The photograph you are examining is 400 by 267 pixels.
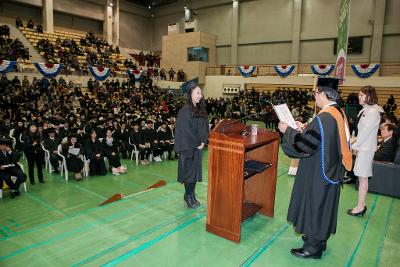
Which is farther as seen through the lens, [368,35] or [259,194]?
[368,35]

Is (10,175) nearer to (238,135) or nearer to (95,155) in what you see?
(95,155)

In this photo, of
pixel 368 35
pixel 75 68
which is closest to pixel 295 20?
pixel 368 35

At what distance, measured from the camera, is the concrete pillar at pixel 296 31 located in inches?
858

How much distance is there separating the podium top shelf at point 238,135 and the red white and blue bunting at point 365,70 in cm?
1661

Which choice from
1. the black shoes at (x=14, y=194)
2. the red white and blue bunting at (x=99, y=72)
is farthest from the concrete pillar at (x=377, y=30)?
the black shoes at (x=14, y=194)

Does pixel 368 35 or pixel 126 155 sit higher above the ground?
pixel 368 35

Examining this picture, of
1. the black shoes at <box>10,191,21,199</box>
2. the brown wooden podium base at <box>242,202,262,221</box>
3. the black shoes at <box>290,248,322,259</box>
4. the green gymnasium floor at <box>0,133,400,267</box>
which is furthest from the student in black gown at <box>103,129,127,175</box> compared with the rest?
the black shoes at <box>290,248,322,259</box>

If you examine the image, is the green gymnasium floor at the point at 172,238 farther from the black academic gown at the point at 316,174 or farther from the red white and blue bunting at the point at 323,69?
the red white and blue bunting at the point at 323,69

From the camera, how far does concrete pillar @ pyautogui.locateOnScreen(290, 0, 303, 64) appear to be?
21781 mm

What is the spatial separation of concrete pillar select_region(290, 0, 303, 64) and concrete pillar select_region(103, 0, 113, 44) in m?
16.2

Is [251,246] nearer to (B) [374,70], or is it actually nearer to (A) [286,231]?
(A) [286,231]

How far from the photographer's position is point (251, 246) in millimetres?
2994

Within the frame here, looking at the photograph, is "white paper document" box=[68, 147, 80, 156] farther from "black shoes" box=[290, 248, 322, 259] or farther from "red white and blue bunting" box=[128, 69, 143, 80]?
"red white and blue bunting" box=[128, 69, 143, 80]

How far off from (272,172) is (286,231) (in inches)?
27.6
